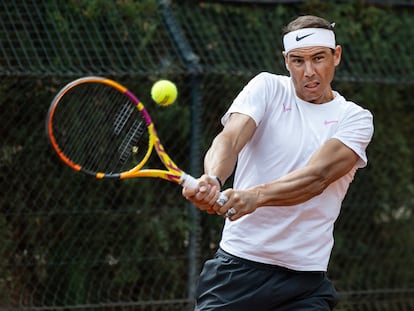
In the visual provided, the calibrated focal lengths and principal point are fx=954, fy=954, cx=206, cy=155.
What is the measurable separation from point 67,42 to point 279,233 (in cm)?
244

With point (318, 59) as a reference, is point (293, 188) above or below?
below

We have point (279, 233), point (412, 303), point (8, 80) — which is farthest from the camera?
point (412, 303)

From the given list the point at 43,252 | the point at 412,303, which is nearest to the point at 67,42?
the point at 43,252

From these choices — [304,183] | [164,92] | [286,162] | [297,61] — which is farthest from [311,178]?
[164,92]

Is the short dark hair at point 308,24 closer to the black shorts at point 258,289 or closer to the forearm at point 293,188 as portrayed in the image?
the forearm at point 293,188

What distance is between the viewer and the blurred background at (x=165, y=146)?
19.0 ft

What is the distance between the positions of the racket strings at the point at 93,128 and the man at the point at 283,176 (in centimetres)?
134

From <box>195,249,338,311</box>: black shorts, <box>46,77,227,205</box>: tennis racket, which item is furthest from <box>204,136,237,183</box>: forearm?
<box>46,77,227,205</box>: tennis racket

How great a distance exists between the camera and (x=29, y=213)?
5.78 metres

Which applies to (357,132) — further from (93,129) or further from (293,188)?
(93,129)

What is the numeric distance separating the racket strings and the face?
1.36 meters

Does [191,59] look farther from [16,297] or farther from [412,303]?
[412,303]

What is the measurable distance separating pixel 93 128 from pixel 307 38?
184cm

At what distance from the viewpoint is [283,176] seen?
3963 millimetres
